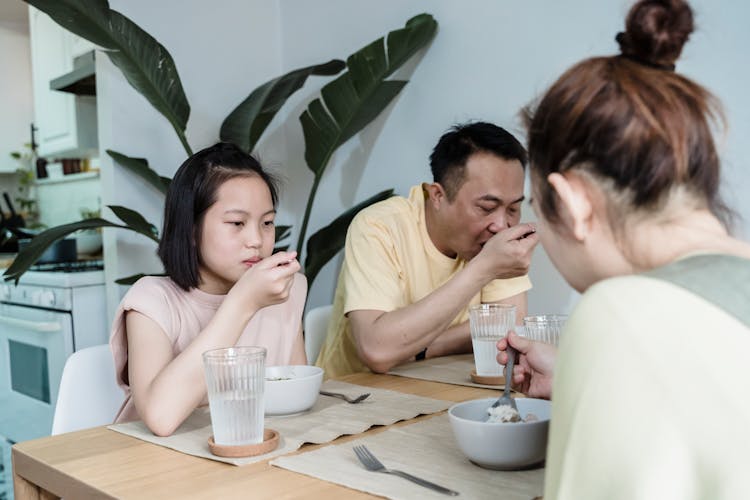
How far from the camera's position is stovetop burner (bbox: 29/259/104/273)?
312 centimetres

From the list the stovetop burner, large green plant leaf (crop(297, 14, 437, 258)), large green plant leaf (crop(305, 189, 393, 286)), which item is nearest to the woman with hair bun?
large green plant leaf (crop(297, 14, 437, 258))

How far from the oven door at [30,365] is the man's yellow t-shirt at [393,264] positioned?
56.5 inches

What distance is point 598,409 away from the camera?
557mm

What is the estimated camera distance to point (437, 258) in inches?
79.2

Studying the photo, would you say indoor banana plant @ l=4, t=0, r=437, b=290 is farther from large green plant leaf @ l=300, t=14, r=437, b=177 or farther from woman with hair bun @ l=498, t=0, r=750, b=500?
woman with hair bun @ l=498, t=0, r=750, b=500

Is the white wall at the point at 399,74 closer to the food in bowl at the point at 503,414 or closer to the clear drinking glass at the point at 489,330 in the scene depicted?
the clear drinking glass at the point at 489,330

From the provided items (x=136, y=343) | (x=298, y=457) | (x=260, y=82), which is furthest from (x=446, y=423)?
(x=260, y=82)

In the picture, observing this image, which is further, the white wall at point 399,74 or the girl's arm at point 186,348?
the white wall at point 399,74

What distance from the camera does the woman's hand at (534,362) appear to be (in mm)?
1106

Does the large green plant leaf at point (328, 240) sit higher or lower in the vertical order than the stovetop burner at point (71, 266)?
higher

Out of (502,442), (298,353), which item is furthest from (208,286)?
(502,442)

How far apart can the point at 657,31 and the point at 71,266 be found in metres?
3.04

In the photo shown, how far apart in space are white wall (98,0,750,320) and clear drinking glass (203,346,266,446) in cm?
135

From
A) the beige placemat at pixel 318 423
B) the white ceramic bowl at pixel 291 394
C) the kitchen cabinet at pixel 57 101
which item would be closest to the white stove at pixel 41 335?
the kitchen cabinet at pixel 57 101
